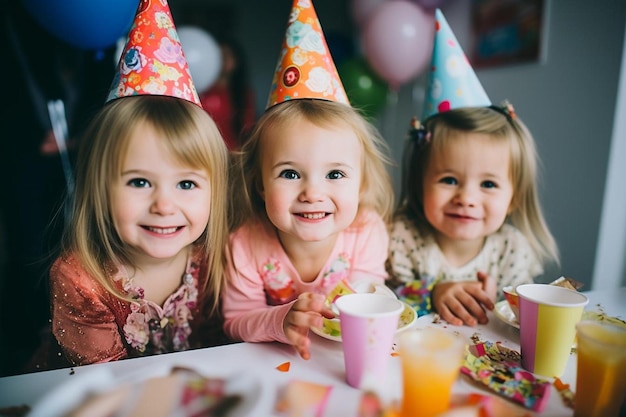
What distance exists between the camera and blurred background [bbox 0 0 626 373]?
1.35 meters

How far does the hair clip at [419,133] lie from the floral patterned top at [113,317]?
2.17 feet

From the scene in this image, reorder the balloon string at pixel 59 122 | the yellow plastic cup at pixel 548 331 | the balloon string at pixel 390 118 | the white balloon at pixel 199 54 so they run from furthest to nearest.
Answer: the balloon string at pixel 390 118
the white balloon at pixel 199 54
the balloon string at pixel 59 122
the yellow plastic cup at pixel 548 331

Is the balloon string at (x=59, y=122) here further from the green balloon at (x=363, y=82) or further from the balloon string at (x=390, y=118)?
the balloon string at (x=390, y=118)

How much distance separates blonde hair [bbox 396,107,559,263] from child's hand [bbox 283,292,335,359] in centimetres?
56

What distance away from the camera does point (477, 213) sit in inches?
42.7

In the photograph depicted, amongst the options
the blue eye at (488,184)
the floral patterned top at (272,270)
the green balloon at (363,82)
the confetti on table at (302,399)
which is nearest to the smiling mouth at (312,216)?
the floral patterned top at (272,270)

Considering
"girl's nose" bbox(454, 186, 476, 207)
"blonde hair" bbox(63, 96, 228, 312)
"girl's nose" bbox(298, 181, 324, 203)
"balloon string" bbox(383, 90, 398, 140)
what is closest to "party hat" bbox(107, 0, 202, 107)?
"blonde hair" bbox(63, 96, 228, 312)

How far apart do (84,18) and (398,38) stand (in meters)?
1.36

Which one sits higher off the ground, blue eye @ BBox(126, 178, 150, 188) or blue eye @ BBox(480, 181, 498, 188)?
blue eye @ BBox(480, 181, 498, 188)

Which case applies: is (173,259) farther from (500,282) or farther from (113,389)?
(500,282)

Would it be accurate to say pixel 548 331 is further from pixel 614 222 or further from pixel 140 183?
pixel 614 222

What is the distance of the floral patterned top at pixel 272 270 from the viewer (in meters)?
0.95

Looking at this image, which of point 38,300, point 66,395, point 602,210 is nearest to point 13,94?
point 38,300

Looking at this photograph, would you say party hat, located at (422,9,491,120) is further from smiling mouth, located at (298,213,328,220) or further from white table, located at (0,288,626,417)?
white table, located at (0,288,626,417)
